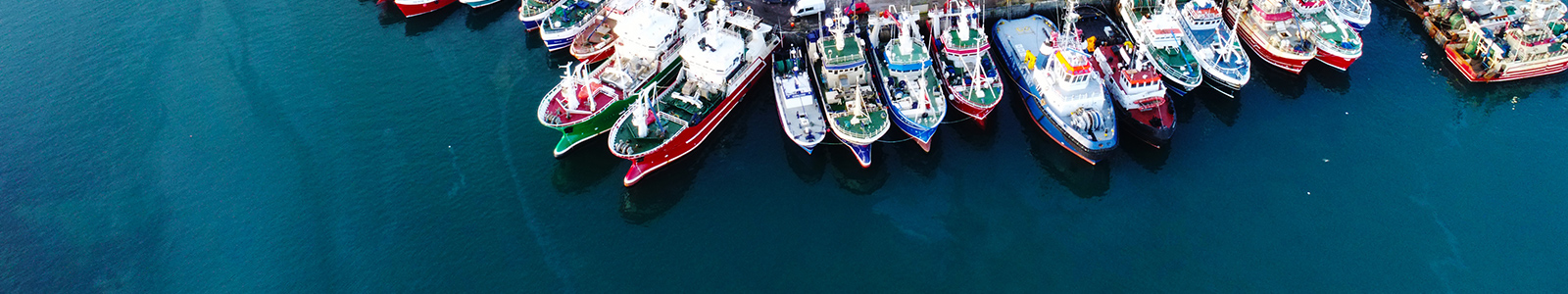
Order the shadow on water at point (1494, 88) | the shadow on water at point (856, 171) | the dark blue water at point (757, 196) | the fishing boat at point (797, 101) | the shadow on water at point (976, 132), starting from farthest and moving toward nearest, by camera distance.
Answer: the shadow on water at point (1494, 88) → the shadow on water at point (976, 132) → the fishing boat at point (797, 101) → the shadow on water at point (856, 171) → the dark blue water at point (757, 196)

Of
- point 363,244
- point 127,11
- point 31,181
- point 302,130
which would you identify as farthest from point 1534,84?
point 127,11

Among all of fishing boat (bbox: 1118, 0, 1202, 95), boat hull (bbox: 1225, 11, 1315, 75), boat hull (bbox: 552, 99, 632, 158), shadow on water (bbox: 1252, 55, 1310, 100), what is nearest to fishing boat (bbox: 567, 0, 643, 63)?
boat hull (bbox: 552, 99, 632, 158)

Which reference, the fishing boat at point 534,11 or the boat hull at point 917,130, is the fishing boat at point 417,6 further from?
the boat hull at point 917,130

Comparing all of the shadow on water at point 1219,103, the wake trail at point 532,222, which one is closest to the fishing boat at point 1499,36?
the shadow on water at point 1219,103

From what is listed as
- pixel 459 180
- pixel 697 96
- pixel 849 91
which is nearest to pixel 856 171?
pixel 849 91

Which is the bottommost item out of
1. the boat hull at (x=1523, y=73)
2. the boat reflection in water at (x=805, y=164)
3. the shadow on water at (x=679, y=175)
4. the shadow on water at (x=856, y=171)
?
the boat hull at (x=1523, y=73)

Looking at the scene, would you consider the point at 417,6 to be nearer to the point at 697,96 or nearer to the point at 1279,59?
the point at 697,96
